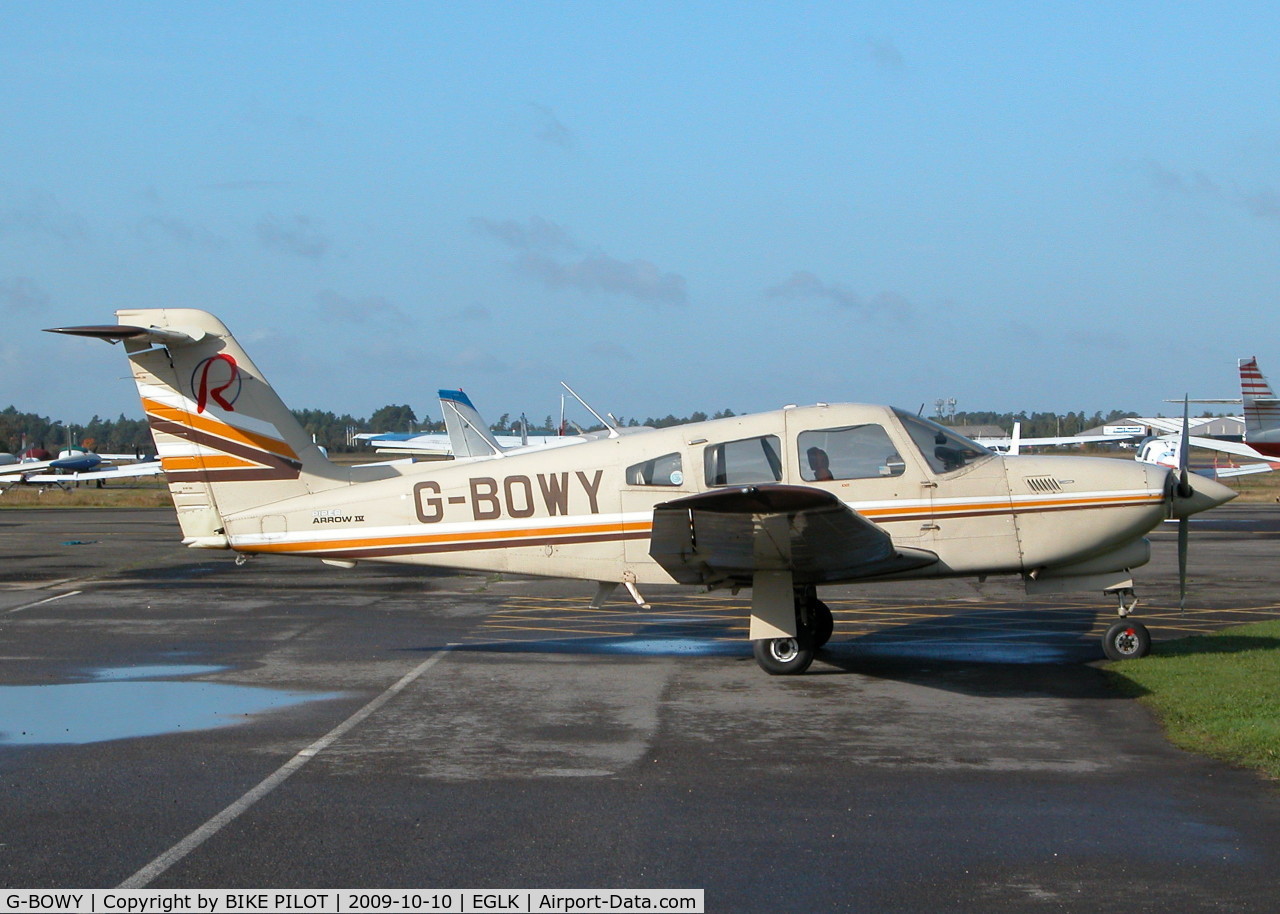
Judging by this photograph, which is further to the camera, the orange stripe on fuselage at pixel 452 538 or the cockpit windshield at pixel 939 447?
the orange stripe on fuselage at pixel 452 538

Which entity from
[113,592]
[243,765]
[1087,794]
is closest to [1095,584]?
[1087,794]

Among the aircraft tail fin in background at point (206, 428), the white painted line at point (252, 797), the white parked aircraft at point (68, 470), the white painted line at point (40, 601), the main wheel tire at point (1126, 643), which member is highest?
the white parked aircraft at point (68, 470)

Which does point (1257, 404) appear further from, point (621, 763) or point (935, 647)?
point (621, 763)

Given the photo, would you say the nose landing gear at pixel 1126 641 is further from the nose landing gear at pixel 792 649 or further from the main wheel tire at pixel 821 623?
the nose landing gear at pixel 792 649

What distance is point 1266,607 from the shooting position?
1543 cm

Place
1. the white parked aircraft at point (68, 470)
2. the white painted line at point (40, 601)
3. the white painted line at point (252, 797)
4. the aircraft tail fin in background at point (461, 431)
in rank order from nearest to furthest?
the white painted line at point (252, 797) → the white painted line at point (40, 601) → the aircraft tail fin in background at point (461, 431) → the white parked aircraft at point (68, 470)

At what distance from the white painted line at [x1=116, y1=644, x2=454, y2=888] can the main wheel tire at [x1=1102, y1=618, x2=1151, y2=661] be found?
21.3 feet

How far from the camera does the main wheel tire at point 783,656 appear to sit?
10852mm

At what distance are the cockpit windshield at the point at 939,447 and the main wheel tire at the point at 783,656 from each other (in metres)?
2.06

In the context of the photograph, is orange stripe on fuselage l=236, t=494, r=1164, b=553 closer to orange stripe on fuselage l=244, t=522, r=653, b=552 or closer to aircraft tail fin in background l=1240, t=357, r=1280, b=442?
orange stripe on fuselage l=244, t=522, r=653, b=552

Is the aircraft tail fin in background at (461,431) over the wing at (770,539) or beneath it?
over
